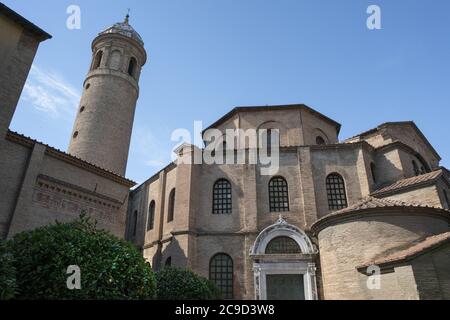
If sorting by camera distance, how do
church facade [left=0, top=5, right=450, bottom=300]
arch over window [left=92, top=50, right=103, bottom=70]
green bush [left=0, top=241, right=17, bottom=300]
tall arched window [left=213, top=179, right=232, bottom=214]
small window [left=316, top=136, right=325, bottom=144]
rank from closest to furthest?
green bush [left=0, top=241, right=17, bottom=300] → church facade [left=0, top=5, right=450, bottom=300] → tall arched window [left=213, top=179, right=232, bottom=214] → small window [left=316, top=136, right=325, bottom=144] → arch over window [left=92, top=50, right=103, bottom=70]

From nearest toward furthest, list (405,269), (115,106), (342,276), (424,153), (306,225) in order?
1. (405,269)
2. (342,276)
3. (306,225)
4. (115,106)
5. (424,153)

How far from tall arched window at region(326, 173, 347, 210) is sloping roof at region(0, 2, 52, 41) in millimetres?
13877

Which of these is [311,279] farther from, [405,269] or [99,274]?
[99,274]

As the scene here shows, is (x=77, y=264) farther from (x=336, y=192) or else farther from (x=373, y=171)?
(x=373, y=171)

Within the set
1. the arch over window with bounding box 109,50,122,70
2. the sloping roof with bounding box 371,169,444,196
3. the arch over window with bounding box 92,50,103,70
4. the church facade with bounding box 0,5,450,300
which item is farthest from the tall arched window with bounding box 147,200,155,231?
the sloping roof with bounding box 371,169,444,196

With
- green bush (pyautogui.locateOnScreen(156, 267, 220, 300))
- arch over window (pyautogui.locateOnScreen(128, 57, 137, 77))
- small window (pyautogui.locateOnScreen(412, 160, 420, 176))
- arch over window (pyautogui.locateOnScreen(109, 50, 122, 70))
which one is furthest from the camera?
arch over window (pyautogui.locateOnScreen(128, 57, 137, 77))

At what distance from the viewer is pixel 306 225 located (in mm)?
15359

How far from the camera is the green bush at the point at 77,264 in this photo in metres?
5.69

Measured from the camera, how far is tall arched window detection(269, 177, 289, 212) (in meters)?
16.4

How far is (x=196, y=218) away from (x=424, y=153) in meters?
16.6

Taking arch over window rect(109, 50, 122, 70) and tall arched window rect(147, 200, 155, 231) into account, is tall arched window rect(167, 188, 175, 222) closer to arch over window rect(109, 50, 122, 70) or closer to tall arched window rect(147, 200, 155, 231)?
tall arched window rect(147, 200, 155, 231)

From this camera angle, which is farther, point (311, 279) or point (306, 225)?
point (306, 225)

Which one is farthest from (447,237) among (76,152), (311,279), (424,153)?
(76,152)

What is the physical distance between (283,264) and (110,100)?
14.3 meters
